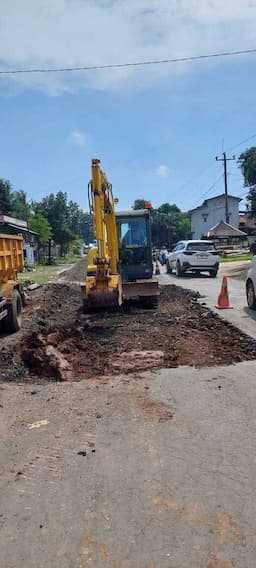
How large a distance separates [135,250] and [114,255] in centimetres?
233

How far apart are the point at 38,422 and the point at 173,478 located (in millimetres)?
1847

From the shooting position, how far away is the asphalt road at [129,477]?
2.99 meters

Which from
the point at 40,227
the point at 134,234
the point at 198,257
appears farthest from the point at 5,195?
the point at 134,234

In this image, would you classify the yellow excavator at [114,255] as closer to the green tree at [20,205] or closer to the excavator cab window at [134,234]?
the excavator cab window at [134,234]

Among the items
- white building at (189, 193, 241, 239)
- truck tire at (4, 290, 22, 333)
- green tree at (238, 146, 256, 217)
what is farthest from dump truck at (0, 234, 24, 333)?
white building at (189, 193, 241, 239)

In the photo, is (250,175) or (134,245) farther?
(250,175)

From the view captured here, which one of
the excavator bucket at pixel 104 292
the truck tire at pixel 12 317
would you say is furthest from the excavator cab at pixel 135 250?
the truck tire at pixel 12 317

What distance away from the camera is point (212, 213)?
285 ft

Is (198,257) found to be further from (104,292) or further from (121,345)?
(121,345)

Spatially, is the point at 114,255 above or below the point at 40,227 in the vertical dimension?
below

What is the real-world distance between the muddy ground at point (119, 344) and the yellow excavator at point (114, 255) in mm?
536

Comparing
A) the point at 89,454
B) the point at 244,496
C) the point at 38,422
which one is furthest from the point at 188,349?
the point at 244,496

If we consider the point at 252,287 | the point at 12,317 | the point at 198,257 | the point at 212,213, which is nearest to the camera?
the point at 12,317

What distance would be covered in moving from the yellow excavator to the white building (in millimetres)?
72754
